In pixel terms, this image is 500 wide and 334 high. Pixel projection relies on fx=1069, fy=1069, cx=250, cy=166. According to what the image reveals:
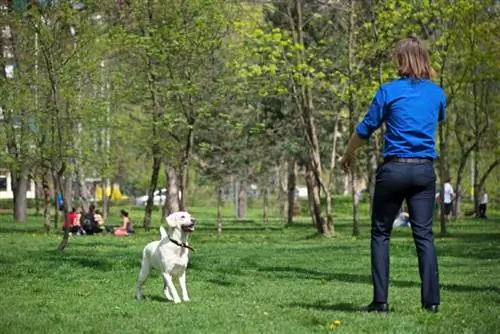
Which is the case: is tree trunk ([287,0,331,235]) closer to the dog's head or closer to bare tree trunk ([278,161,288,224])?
the dog's head

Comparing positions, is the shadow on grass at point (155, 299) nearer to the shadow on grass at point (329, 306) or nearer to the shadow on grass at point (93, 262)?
the shadow on grass at point (329, 306)

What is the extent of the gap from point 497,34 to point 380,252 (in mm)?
22608

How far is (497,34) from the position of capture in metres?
30.4

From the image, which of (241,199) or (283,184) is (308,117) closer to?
(283,184)

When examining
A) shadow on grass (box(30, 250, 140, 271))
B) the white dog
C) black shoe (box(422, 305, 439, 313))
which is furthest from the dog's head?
shadow on grass (box(30, 250, 140, 271))

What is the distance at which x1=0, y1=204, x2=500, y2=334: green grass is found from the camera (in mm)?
8336

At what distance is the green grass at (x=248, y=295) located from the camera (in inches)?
328

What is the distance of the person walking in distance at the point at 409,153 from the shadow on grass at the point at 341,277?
300 centimetres

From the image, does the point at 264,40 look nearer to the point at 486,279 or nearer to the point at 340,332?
the point at 486,279

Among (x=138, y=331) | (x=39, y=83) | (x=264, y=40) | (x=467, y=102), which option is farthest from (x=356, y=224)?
(x=138, y=331)

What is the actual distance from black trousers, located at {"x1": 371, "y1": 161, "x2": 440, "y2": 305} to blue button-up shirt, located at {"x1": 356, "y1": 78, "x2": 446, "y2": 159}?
0.12 meters

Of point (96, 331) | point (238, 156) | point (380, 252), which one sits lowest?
point (96, 331)

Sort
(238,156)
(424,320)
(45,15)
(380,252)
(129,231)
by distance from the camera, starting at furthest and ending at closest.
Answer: (238,156) → (129,231) → (45,15) → (380,252) → (424,320)

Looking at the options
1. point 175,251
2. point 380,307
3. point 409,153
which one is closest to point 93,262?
point 175,251
